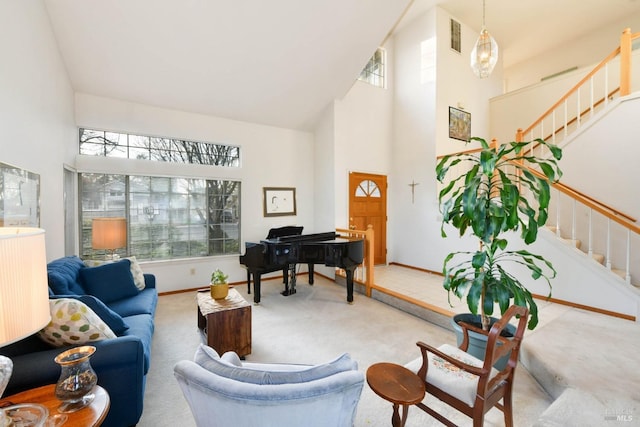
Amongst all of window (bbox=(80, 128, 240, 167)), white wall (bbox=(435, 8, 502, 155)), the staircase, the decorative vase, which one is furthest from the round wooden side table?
white wall (bbox=(435, 8, 502, 155))

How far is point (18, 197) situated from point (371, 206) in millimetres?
5070

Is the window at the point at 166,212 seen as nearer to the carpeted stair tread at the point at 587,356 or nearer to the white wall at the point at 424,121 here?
the white wall at the point at 424,121

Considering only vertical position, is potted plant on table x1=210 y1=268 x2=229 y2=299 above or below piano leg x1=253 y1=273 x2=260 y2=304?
above

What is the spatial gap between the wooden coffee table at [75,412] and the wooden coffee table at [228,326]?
4.00 feet

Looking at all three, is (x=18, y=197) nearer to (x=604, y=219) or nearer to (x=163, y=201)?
(x=163, y=201)

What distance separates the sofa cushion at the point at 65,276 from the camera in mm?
2070

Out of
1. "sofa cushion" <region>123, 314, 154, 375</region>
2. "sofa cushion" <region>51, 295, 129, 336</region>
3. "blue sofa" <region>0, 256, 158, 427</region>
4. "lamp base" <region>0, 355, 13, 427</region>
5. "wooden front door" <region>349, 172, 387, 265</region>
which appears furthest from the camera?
"wooden front door" <region>349, 172, 387, 265</region>

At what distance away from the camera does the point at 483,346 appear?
85.0 inches

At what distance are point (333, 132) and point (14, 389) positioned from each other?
482cm

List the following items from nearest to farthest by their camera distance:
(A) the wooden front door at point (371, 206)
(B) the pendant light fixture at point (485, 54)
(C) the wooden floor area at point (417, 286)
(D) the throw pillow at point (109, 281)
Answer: (D) the throw pillow at point (109, 281) < (B) the pendant light fixture at point (485, 54) < (C) the wooden floor area at point (417, 286) < (A) the wooden front door at point (371, 206)

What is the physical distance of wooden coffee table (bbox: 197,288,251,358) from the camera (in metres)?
2.48

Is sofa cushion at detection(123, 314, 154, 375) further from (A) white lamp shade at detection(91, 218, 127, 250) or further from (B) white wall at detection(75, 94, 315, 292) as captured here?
(B) white wall at detection(75, 94, 315, 292)

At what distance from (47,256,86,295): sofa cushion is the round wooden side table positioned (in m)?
2.41

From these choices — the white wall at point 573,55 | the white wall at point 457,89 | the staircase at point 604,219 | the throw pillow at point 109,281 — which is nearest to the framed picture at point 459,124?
the white wall at point 457,89
